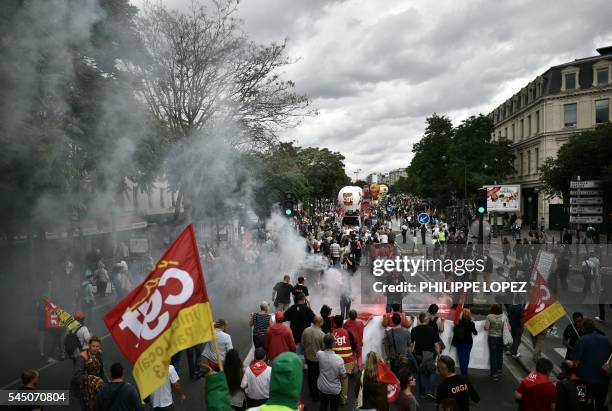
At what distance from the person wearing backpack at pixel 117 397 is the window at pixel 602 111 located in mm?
Result: 40768

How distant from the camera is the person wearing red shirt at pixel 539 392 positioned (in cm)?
438

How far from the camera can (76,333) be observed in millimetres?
7297

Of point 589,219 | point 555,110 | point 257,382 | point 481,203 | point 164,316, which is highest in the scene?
point 555,110

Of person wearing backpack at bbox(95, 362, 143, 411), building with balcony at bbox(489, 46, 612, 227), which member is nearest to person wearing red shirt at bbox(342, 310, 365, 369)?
person wearing backpack at bbox(95, 362, 143, 411)

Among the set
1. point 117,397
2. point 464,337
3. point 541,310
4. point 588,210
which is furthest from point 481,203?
point 117,397

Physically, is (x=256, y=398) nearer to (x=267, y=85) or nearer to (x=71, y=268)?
(x=71, y=268)

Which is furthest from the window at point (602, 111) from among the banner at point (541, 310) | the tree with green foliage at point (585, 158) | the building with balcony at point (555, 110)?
the banner at point (541, 310)

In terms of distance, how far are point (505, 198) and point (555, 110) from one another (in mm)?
10784

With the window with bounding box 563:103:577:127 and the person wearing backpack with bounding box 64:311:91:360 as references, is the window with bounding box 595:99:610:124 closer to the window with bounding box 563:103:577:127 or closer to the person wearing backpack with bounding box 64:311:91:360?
the window with bounding box 563:103:577:127

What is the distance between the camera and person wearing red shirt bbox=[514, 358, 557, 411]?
4.38m

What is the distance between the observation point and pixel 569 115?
1510 inches

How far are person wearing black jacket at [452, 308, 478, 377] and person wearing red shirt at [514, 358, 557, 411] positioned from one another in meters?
2.24

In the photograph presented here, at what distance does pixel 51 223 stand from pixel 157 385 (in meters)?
9.68

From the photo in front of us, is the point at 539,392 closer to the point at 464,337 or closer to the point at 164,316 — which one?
the point at 464,337
